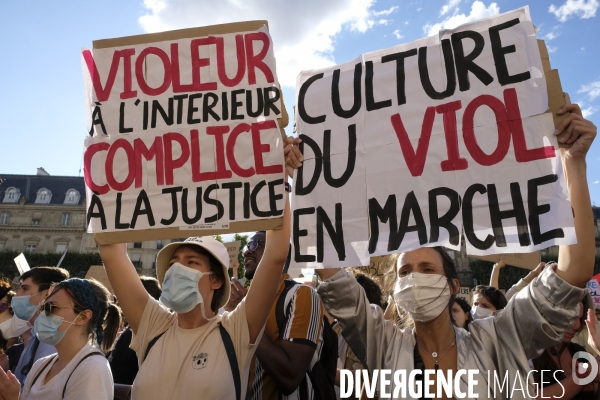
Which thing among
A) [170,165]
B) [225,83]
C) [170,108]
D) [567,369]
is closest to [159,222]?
[170,165]

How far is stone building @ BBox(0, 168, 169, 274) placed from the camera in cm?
5697

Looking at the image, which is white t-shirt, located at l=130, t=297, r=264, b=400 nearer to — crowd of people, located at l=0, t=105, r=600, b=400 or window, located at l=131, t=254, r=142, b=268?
crowd of people, located at l=0, t=105, r=600, b=400

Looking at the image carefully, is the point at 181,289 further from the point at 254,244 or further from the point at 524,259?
the point at 524,259

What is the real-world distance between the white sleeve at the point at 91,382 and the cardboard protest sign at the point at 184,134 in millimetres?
805

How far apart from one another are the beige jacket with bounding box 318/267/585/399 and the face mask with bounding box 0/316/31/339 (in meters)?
3.99

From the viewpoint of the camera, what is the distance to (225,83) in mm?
3318

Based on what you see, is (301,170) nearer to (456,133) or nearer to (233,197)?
(233,197)

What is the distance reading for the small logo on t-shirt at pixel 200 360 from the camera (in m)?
2.60

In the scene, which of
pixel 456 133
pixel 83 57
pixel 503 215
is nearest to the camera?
pixel 503 215

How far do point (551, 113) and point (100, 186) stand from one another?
2.86 metres

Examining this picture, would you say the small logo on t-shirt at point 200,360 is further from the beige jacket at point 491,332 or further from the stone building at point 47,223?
the stone building at point 47,223

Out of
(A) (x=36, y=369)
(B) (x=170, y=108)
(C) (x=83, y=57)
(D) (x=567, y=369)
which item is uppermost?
(C) (x=83, y=57)

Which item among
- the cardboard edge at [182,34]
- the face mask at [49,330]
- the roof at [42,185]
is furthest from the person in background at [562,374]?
the roof at [42,185]

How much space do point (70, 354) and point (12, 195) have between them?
66.4 metres
